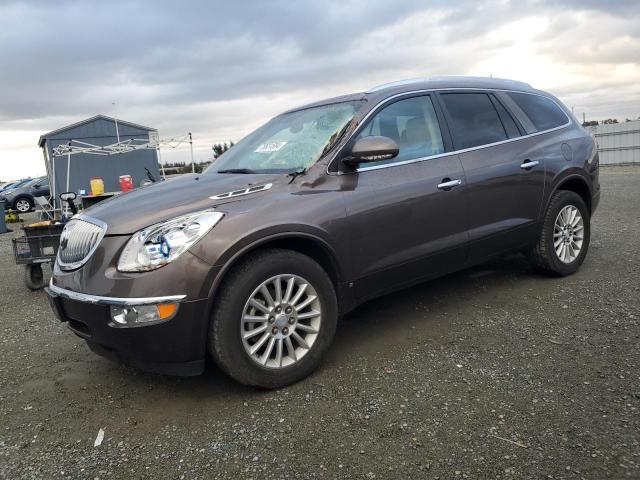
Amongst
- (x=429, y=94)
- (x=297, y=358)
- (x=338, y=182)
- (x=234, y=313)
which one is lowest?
(x=297, y=358)

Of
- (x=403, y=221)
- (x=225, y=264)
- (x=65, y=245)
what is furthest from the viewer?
(x=403, y=221)

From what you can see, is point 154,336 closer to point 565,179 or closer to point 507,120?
Answer: point 507,120

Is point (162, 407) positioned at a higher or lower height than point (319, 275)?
lower

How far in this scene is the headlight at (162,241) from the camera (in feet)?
9.15

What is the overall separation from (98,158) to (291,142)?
853 inches

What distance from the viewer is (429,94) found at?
4113 millimetres

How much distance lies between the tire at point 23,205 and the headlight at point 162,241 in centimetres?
2537

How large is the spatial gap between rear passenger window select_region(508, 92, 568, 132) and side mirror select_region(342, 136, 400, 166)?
6.47 feet

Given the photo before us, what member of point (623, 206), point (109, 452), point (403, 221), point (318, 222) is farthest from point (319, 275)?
point (623, 206)

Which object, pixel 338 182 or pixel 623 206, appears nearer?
pixel 338 182

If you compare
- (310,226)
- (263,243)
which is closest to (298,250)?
(310,226)

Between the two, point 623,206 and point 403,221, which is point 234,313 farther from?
point 623,206

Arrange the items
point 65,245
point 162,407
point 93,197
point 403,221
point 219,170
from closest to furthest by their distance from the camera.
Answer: point 162,407 → point 65,245 → point 403,221 → point 219,170 → point 93,197

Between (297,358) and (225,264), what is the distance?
0.77 m
